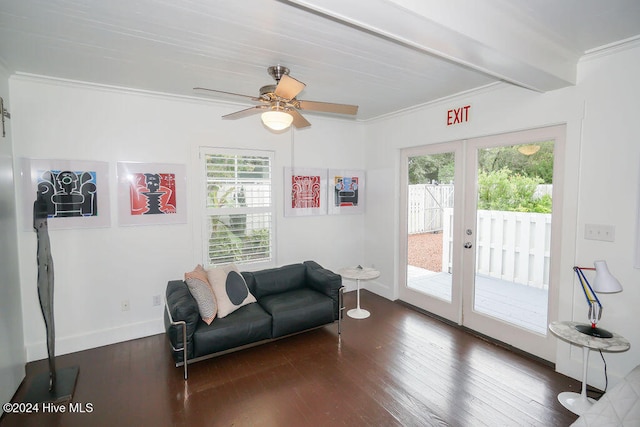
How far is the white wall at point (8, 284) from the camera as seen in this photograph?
235 cm

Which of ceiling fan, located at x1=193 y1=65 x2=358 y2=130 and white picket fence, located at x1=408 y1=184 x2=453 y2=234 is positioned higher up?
ceiling fan, located at x1=193 y1=65 x2=358 y2=130

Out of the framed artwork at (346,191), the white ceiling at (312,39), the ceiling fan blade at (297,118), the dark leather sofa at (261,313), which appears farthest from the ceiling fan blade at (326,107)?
the framed artwork at (346,191)

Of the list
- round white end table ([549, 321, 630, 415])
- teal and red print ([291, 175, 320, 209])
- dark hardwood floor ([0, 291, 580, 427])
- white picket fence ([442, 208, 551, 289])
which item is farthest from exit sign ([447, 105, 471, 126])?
dark hardwood floor ([0, 291, 580, 427])

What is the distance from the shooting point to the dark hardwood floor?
86.8 inches

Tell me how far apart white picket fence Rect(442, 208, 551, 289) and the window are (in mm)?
2586

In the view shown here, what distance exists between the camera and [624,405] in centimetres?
160

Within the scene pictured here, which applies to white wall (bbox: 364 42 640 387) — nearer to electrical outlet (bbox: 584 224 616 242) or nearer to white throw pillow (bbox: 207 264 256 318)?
electrical outlet (bbox: 584 224 616 242)

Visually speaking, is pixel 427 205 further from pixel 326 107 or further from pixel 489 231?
pixel 326 107

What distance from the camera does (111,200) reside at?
10.5 feet

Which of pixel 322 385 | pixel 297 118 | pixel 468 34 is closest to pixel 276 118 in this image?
pixel 297 118

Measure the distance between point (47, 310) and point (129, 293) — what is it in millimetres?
942

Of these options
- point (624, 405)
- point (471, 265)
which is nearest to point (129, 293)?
point (471, 265)

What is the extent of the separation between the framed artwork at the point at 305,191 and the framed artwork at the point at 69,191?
6.76ft

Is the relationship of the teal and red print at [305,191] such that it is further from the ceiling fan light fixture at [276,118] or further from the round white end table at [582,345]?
the round white end table at [582,345]
